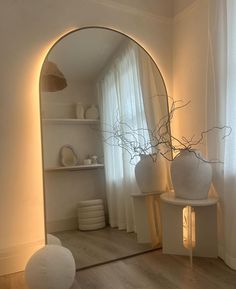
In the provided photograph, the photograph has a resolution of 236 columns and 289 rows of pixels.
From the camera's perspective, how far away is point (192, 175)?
5.60 ft

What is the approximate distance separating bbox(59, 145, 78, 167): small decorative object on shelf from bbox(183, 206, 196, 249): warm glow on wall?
906mm

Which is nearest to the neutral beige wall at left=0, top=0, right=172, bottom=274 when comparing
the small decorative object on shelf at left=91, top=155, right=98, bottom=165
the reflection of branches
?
the small decorative object on shelf at left=91, top=155, right=98, bottom=165

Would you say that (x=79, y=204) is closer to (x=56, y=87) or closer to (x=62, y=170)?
(x=62, y=170)

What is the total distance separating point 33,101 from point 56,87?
19 cm

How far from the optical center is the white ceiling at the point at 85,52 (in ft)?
6.05

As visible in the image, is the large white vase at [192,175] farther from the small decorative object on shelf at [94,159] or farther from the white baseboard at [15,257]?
the white baseboard at [15,257]

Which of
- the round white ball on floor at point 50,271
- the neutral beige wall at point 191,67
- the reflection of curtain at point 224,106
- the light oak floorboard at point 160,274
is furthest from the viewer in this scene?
the neutral beige wall at point 191,67

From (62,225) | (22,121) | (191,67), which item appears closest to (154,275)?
(62,225)

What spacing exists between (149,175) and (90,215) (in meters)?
0.55

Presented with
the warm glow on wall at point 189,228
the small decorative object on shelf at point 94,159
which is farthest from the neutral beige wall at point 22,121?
the warm glow on wall at point 189,228

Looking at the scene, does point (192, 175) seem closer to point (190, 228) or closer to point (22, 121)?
point (190, 228)

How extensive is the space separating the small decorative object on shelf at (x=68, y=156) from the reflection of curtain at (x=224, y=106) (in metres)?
1.01

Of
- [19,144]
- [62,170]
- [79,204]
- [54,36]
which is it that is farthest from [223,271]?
[54,36]

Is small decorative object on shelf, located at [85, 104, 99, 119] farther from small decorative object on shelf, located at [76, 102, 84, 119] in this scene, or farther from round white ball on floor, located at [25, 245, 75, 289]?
round white ball on floor, located at [25, 245, 75, 289]
